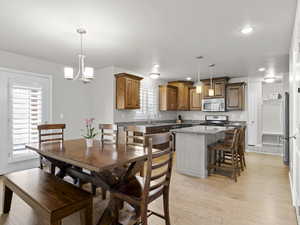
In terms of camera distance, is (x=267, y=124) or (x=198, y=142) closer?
(x=198, y=142)

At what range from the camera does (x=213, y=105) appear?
6379mm

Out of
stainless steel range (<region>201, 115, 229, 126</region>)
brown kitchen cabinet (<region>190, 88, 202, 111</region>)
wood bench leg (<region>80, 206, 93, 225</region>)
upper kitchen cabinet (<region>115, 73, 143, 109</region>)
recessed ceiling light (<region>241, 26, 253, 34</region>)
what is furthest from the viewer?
brown kitchen cabinet (<region>190, 88, 202, 111</region>)

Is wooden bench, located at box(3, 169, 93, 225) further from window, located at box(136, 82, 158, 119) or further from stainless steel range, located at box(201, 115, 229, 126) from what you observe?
stainless steel range, located at box(201, 115, 229, 126)

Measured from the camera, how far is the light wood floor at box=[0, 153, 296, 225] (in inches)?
84.3

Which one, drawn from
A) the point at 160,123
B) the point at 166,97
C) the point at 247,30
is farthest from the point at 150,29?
the point at 160,123

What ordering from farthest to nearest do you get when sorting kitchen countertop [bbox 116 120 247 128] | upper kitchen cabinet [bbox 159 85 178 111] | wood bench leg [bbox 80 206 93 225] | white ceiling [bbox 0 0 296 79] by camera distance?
upper kitchen cabinet [bbox 159 85 178 111], kitchen countertop [bbox 116 120 247 128], white ceiling [bbox 0 0 296 79], wood bench leg [bbox 80 206 93 225]

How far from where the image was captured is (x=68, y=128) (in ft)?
15.5

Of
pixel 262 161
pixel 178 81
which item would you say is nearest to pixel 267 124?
pixel 262 161

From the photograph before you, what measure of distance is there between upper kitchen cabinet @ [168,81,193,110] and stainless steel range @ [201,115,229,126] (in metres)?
0.91

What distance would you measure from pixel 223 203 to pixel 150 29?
279cm

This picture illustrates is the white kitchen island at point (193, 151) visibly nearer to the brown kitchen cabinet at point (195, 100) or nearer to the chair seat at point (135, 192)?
the chair seat at point (135, 192)

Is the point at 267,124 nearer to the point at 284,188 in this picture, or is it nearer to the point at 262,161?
the point at 262,161

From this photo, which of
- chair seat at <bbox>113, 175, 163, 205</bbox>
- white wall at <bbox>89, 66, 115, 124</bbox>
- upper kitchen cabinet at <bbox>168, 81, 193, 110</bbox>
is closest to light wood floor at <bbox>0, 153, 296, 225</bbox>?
chair seat at <bbox>113, 175, 163, 205</bbox>

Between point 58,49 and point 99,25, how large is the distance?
1.45m
